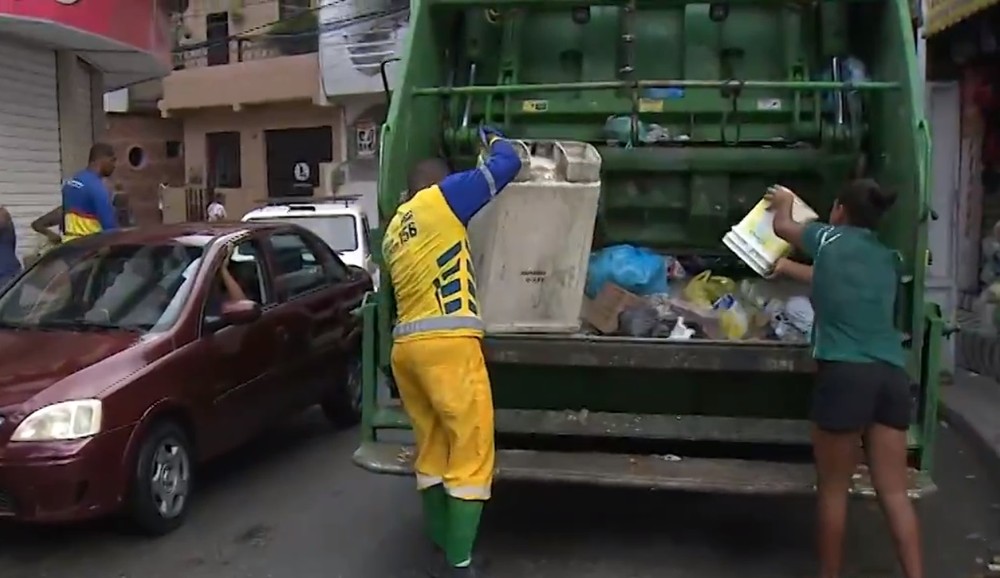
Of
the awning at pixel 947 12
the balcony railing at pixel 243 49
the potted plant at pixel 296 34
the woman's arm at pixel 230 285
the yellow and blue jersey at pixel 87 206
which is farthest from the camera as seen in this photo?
the balcony railing at pixel 243 49

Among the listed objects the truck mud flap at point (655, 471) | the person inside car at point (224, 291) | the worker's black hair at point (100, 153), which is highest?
the worker's black hair at point (100, 153)

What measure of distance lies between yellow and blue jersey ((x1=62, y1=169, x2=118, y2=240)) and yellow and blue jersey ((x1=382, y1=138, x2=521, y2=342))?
4092 mm

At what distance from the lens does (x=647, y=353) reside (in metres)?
4.62

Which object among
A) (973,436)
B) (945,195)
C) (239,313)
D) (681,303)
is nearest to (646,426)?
(681,303)

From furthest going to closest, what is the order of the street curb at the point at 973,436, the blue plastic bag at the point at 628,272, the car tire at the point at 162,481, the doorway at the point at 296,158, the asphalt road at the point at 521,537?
the doorway at the point at 296,158
the street curb at the point at 973,436
the blue plastic bag at the point at 628,272
the car tire at the point at 162,481
the asphalt road at the point at 521,537

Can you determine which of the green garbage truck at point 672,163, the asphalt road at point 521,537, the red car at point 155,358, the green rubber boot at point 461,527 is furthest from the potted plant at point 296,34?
the green rubber boot at point 461,527

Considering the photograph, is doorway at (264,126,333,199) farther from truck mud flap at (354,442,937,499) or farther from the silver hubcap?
truck mud flap at (354,442,937,499)

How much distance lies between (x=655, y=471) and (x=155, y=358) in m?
2.36

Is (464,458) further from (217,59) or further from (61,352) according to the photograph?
(217,59)

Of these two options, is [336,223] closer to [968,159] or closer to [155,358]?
[155,358]

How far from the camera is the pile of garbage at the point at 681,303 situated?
4.97m

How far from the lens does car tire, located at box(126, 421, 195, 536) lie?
5.15m

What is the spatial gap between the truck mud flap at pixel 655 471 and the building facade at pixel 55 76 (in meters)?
6.82

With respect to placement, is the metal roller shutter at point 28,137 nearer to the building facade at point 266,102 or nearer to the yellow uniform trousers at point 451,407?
the building facade at point 266,102
